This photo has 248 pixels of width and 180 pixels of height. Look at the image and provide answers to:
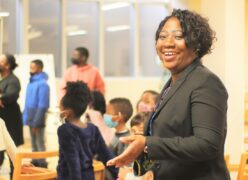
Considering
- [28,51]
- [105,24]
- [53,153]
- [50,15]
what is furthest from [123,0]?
[53,153]

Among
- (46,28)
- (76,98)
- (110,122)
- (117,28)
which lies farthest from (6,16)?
(76,98)

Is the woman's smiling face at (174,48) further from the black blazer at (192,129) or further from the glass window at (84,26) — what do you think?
the glass window at (84,26)

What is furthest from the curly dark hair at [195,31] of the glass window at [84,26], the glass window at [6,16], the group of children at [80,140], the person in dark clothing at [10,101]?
the glass window at [84,26]

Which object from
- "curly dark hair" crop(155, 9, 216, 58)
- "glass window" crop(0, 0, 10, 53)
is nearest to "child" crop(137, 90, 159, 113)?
"curly dark hair" crop(155, 9, 216, 58)

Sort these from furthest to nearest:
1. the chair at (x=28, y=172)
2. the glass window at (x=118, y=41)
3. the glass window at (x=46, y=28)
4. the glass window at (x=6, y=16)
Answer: the glass window at (x=118, y=41) < the glass window at (x=46, y=28) < the glass window at (x=6, y=16) < the chair at (x=28, y=172)

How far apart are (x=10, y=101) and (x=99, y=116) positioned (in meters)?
1.49

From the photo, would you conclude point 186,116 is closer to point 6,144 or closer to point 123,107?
point 6,144

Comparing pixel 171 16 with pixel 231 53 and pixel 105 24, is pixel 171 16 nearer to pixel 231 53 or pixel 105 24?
pixel 231 53

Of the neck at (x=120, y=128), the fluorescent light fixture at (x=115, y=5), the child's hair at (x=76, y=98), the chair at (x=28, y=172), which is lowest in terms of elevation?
the chair at (x=28, y=172)

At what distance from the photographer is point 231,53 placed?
18.4ft

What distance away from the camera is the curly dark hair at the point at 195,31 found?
1510 millimetres

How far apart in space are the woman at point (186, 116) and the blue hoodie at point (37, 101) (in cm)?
496

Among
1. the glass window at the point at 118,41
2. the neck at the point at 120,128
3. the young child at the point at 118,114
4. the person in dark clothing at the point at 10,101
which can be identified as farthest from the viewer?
the glass window at the point at 118,41

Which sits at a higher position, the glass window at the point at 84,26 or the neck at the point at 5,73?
the glass window at the point at 84,26
